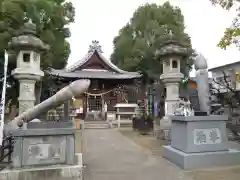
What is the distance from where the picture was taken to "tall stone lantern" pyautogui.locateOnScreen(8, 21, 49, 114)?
11547 mm

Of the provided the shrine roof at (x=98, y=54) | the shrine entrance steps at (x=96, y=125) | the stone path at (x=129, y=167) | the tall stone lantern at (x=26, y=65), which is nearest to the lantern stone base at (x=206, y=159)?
the stone path at (x=129, y=167)

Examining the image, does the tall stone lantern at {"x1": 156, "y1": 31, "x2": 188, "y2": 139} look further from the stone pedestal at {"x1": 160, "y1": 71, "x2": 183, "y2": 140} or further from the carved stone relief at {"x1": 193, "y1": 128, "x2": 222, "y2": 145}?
the carved stone relief at {"x1": 193, "y1": 128, "x2": 222, "y2": 145}

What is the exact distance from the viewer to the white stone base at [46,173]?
5590mm

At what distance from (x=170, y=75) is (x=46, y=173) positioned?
31.8ft

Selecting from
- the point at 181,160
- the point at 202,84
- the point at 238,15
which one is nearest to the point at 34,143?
the point at 181,160

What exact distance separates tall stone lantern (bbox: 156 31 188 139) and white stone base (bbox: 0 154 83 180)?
8.28 m

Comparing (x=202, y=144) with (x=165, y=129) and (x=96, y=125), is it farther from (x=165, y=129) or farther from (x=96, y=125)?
(x=96, y=125)

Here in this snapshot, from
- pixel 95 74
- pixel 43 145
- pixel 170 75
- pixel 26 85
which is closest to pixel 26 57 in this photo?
pixel 26 85

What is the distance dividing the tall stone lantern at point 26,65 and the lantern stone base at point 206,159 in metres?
7.39

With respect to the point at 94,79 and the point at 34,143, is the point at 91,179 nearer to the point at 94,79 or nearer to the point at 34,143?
the point at 34,143

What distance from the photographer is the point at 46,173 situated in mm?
5730

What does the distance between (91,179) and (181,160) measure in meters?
2.73

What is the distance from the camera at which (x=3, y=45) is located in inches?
502

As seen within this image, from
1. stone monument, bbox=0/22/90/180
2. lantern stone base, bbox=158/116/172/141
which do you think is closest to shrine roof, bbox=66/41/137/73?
lantern stone base, bbox=158/116/172/141
